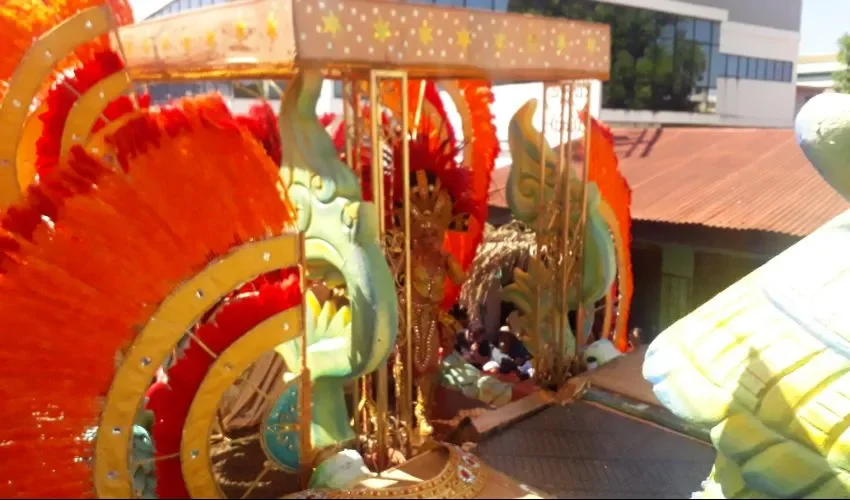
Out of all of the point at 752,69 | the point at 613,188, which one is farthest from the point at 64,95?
the point at 752,69

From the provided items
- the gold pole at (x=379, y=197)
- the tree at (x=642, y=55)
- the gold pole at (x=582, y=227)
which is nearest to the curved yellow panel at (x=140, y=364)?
the gold pole at (x=379, y=197)

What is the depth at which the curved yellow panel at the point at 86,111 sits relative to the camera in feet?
10.4

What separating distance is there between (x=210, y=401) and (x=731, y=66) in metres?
15.6

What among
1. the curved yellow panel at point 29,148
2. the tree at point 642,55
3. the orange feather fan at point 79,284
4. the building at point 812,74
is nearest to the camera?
the orange feather fan at point 79,284

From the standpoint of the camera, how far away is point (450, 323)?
3.75 meters

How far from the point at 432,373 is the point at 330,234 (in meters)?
1.34

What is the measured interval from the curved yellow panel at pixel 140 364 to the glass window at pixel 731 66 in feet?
49.7

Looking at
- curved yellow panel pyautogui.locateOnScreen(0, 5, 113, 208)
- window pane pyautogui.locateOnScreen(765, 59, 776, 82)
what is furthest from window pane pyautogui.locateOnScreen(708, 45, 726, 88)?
curved yellow panel pyautogui.locateOnScreen(0, 5, 113, 208)

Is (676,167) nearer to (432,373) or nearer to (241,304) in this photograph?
(432,373)

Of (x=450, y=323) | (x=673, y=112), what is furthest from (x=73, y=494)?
(x=673, y=112)

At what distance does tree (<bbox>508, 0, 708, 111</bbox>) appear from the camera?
12688 mm

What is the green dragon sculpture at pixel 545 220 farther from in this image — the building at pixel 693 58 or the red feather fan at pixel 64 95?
the building at pixel 693 58

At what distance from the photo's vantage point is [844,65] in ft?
39.2

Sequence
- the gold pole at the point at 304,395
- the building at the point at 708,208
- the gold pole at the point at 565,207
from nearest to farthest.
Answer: the gold pole at the point at 304,395, the gold pole at the point at 565,207, the building at the point at 708,208
